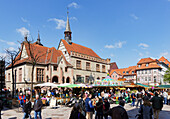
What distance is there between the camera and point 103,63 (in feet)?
158

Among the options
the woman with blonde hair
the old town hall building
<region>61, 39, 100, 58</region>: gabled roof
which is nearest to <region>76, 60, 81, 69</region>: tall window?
the old town hall building

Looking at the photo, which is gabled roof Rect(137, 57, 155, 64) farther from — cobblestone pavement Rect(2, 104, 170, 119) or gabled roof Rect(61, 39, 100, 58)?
cobblestone pavement Rect(2, 104, 170, 119)

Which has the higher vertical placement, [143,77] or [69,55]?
[69,55]

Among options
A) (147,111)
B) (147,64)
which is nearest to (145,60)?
(147,64)

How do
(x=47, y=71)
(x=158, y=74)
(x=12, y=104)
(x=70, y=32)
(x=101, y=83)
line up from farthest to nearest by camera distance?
(x=158, y=74)
(x=70, y=32)
(x=47, y=71)
(x=101, y=83)
(x=12, y=104)

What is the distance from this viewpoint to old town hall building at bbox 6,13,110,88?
31008 millimetres

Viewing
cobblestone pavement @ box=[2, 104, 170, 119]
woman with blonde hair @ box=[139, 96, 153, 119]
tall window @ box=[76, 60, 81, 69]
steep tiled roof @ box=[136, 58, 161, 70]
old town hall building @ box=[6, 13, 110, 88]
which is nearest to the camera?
woman with blonde hair @ box=[139, 96, 153, 119]

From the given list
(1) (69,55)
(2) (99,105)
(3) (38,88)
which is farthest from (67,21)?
(2) (99,105)

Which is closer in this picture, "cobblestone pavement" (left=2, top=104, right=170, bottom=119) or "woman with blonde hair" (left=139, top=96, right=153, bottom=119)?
"woman with blonde hair" (left=139, top=96, right=153, bottom=119)

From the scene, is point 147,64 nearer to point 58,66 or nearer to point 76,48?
point 76,48

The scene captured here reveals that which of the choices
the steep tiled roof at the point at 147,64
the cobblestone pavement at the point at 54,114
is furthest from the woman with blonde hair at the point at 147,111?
the steep tiled roof at the point at 147,64

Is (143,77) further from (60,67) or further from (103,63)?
(60,67)

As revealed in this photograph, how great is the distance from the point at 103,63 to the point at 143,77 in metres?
19.9

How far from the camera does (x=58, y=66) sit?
109 ft
